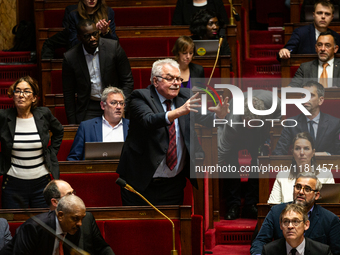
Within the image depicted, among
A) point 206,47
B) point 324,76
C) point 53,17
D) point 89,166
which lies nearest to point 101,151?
point 89,166

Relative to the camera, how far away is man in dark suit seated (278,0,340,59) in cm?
291

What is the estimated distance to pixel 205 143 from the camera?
7.26 feet

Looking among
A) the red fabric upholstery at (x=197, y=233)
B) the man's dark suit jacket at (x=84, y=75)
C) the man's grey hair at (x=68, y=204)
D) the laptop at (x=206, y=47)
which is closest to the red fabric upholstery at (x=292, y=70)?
the laptop at (x=206, y=47)

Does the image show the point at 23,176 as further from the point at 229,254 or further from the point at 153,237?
the point at 229,254

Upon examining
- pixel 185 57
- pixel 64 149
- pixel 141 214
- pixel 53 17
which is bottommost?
pixel 141 214

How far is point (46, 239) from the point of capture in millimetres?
1508

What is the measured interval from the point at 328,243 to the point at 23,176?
3.14ft

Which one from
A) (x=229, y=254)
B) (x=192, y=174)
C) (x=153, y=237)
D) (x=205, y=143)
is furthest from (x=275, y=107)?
(x=153, y=237)

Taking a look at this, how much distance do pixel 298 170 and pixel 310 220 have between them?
0.27 metres

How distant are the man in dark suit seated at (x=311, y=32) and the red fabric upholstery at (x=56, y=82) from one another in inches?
43.0

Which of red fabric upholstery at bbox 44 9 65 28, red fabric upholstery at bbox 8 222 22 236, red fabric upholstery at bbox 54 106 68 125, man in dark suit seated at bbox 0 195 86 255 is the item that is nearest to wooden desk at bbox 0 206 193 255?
red fabric upholstery at bbox 8 222 22 236

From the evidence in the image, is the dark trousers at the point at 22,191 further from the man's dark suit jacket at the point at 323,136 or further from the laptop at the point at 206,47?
the laptop at the point at 206,47

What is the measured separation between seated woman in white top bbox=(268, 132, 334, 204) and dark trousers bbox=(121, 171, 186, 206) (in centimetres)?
37

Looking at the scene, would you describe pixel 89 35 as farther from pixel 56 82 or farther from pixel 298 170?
pixel 298 170
